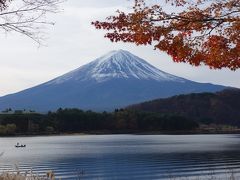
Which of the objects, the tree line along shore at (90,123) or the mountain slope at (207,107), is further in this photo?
the mountain slope at (207,107)

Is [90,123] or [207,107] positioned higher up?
[207,107]

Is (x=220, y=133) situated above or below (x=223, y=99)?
below

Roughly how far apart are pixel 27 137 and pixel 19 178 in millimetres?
100453

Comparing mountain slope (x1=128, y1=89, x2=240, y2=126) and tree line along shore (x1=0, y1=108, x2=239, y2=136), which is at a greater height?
mountain slope (x1=128, y1=89, x2=240, y2=126)

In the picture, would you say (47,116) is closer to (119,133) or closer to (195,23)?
(119,133)

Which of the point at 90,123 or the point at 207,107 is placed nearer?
the point at 90,123

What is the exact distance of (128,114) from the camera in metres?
108

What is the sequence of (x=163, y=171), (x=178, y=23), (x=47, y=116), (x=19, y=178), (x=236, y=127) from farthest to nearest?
(x=236, y=127) → (x=47, y=116) → (x=163, y=171) → (x=178, y=23) → (x=19, y=178)

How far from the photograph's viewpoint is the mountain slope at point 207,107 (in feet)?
412

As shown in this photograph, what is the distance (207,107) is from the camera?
420 ft

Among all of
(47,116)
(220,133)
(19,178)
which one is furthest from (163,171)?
(220,133)

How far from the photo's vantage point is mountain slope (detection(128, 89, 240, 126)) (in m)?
126

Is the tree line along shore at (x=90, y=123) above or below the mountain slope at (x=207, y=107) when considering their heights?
below

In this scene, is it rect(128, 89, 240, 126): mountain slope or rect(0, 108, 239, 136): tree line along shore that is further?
rect(128, 89, 240, 126): mountain slope
